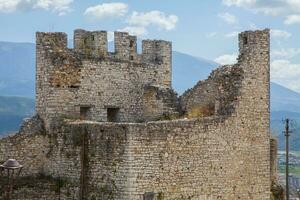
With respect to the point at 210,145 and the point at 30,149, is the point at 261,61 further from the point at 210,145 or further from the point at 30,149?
the point at 30,149

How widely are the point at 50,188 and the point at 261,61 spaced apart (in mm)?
11430

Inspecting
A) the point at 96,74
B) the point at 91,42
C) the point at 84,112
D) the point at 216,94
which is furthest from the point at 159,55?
the point at 84,112

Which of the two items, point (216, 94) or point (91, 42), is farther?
point (91, 42)

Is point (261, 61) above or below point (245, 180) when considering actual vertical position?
above

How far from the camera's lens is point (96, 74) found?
125 feet

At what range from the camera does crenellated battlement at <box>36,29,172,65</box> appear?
36759 millimetres

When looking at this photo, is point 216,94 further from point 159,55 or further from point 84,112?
point 84,112

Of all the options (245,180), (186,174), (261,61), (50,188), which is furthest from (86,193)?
(261,61)

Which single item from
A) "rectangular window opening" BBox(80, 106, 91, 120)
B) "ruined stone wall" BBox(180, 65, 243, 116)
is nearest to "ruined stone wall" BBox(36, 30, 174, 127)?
"rectangular window opening" BBox(80, 106, 91, 120)

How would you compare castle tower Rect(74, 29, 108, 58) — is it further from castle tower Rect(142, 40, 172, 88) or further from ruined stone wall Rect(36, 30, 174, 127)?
castle tower Rect(142, 40, 172, 88)

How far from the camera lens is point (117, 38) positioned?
39750mm

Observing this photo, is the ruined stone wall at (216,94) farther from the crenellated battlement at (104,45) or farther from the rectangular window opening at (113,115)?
the rectangular window opening at (113,115)

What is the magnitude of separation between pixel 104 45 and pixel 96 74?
171 centimetres

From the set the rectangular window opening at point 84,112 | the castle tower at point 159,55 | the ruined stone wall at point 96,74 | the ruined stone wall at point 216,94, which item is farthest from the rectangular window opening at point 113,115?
the castle tower at point 159,55
